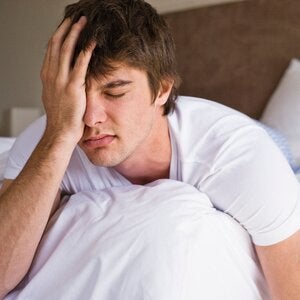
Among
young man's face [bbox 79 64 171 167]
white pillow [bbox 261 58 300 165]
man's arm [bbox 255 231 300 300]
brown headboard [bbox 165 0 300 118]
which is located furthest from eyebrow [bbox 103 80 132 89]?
brown headboard [bbox 165 0 300 118]

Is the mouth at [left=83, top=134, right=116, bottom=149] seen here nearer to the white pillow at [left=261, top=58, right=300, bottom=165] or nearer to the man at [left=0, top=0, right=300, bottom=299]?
the man at [left=0, top=0, right=300, bottom=299]

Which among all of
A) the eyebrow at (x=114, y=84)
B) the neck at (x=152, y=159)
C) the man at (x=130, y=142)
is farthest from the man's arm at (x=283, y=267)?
the eyebrow at (x=114, y=84)

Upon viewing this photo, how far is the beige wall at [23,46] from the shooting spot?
9.47ft

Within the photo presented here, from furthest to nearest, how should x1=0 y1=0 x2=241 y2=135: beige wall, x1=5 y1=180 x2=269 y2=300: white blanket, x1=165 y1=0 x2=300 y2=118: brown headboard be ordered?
x1=0 y1=0 x2=241 y2=135: beige wall < x1=165 y1=0 x2=300 y2=118: brown headboard < x1=5 y1=180 x2=269 y2=300: white blanket

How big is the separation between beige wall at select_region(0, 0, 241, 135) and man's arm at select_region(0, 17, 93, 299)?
210 cm

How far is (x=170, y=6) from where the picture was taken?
7.62 feet

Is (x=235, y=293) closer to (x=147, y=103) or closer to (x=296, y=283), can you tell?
(x=296, y=283)

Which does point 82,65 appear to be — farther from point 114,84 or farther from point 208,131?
point 208,131

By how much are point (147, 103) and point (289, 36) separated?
3.95 feet

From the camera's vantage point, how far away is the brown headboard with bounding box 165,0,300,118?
74.4 inches

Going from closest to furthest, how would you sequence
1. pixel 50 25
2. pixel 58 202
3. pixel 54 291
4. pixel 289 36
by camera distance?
pixel 54 291 → pixel 58 202 → pixel 289 36 → pixel 50 25

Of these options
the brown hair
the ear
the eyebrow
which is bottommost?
the ear

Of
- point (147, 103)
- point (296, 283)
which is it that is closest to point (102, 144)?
point (147, 103)

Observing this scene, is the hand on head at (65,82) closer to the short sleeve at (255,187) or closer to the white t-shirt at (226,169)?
the white t-shirt at (226,169)
